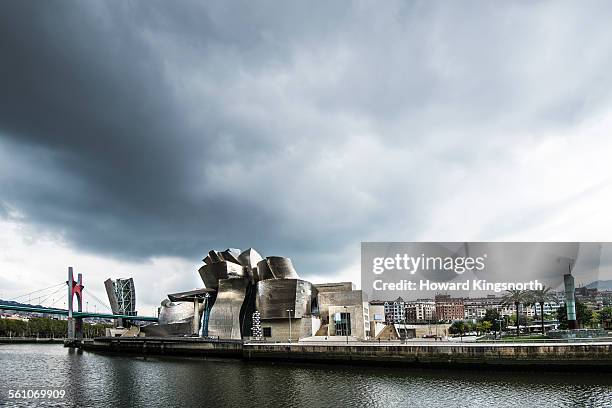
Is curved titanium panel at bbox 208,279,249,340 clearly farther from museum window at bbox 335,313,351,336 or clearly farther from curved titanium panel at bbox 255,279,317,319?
museum window at bbox 335,313,351,336

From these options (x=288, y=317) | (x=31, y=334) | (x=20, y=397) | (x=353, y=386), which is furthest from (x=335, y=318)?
(x=31, y=334)

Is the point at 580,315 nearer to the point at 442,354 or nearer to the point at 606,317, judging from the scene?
the point at 606,317

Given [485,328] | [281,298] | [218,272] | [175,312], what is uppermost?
[218,272]

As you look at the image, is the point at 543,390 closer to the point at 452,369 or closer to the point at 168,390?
the point at 452,369

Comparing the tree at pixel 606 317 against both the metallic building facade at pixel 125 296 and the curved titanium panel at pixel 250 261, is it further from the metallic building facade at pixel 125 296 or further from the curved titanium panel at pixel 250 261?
the metallic building facade at pixel 125 296

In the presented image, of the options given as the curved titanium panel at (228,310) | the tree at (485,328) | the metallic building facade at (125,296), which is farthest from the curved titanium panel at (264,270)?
the metallic building facade at (125,296)

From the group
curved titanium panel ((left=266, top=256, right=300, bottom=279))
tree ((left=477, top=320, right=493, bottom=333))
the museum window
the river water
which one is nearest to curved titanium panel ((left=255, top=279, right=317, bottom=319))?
curved titanium panel ((left=266, top=256, right=300, bottom=279))

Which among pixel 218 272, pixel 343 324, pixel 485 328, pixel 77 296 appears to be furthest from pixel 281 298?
pixel 77 296

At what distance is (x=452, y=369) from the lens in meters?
30.1

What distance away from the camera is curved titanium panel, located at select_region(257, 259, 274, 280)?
58031mm

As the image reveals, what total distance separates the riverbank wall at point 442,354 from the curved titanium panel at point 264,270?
15.1m

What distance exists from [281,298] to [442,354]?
87.3 feet

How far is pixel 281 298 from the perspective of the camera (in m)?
54.6

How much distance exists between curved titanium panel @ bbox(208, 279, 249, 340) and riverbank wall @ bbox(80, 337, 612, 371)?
1102 cm
